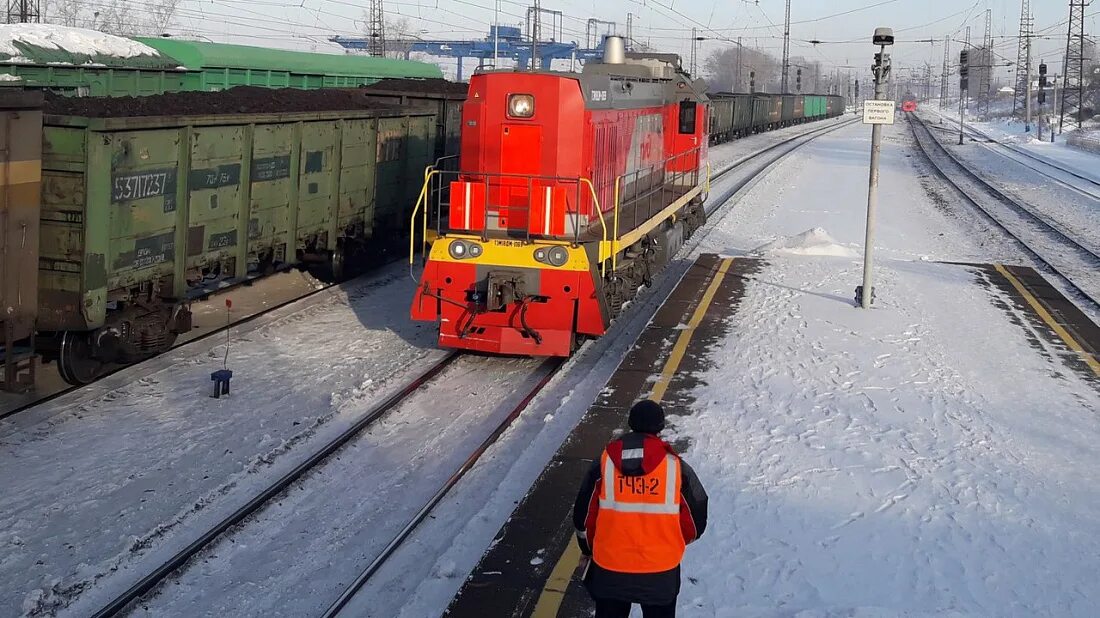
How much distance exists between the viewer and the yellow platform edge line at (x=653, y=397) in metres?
6.21

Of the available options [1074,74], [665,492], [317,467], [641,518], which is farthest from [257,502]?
[1074,74]

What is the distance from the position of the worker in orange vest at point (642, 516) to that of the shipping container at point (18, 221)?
6.55m

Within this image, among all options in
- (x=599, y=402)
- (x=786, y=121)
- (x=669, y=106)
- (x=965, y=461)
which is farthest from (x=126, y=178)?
(x=786, y=121)

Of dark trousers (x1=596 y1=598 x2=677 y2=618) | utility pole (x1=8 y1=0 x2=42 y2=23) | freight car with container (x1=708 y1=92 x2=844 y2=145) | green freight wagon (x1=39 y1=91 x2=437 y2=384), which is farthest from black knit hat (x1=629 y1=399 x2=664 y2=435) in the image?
freight car with container (x1=708 y1=92 x2=844 y2=145)

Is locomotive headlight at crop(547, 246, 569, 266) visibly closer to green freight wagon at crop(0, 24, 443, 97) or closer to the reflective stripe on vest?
the reflective stripe on vest

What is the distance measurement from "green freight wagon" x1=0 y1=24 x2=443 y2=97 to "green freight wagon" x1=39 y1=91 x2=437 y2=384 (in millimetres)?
3718

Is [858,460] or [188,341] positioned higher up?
[188,341]

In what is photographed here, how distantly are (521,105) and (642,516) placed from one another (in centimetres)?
799

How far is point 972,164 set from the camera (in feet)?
152

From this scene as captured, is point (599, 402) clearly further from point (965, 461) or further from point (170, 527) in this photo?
point (170, 527)

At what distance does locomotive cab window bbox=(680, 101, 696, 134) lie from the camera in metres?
16.8

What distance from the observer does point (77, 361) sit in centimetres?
1034

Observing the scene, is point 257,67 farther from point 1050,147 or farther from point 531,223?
point 1050,147

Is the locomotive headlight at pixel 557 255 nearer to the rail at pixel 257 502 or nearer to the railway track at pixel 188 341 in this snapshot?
the rail at pixel 257 502
